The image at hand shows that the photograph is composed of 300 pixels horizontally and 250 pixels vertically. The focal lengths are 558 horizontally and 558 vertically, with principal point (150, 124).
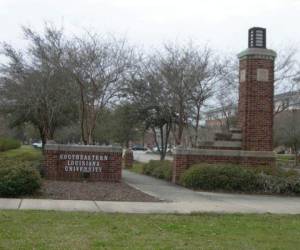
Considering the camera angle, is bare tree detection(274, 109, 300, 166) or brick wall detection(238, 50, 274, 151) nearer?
brick wall detection(238, 50, 274, 151)

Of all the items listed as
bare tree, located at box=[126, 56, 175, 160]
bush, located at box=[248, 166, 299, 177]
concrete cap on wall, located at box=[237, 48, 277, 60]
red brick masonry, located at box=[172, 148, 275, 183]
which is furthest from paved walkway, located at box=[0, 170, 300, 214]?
bare tree, located at box=[126, 56, 175, 160]

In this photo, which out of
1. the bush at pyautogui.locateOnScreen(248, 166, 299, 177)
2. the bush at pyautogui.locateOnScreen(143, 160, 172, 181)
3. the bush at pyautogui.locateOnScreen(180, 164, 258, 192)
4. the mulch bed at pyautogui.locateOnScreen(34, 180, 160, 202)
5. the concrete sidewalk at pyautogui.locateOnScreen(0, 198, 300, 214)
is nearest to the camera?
the concrete sidewalk at pyautogui.locateOnScreen(0, 198, 300, 214)

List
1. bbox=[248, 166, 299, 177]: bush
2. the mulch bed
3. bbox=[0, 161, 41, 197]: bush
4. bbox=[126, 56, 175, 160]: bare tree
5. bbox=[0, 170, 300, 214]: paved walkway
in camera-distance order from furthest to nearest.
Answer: bbox=[126, 56, 175, 160]: bare tree < bbox=[248, 166, 299, 177]: bush < the mulch bed < bbox=[0, 161, 41, 197]: bush < bbox=[0, 170, 300, 214]: paved walkway

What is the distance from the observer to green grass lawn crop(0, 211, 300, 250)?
25.7 feet

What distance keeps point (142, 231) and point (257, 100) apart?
12.1m

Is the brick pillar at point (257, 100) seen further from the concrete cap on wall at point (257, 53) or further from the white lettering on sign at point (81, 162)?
the white lettering on sign at point (81, 162)

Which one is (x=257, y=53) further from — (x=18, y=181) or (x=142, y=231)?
(x=142, y=231)

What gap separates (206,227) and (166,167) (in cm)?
1382

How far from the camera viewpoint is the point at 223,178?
17844 mm

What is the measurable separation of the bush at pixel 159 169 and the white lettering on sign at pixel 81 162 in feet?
11.3

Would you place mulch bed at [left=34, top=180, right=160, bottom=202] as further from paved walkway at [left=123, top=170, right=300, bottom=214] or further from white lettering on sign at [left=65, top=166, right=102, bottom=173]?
white lettering on sign at [left=65, top=166, right=102, bottom=173]

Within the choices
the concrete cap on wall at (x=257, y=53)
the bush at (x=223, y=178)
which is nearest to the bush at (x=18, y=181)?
the bush at (x=223, y=178)

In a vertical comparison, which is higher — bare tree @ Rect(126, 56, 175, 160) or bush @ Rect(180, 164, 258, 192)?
bare tree @ Rect(126, 56, 175, 160)

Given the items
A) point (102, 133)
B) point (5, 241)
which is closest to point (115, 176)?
point (5, 241)
